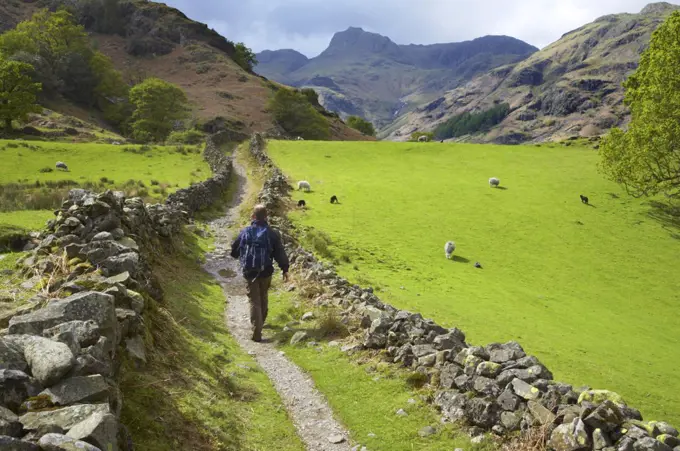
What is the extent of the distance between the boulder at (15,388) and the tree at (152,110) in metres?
80.9

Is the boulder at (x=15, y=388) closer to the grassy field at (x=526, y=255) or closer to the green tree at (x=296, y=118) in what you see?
the grassy field at (x=526, y=255)

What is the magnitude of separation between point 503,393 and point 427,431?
1.53 metres

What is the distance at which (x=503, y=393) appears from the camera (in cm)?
812

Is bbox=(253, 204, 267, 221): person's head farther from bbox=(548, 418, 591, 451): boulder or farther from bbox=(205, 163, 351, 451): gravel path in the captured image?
bbox=(548, 418, 591, 451): boulder

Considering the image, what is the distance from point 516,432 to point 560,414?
31.1 inches

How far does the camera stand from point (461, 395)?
8.69 metres

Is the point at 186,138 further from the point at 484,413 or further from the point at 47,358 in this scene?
the point at 47,358

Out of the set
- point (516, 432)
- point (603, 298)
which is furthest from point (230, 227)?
point (516, 432)

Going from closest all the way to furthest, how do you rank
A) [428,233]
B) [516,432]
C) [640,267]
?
[516,432] < [640,267] < [428,233]

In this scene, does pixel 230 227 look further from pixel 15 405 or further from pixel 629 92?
pixel 629 92

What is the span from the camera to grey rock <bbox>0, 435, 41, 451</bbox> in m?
3.70

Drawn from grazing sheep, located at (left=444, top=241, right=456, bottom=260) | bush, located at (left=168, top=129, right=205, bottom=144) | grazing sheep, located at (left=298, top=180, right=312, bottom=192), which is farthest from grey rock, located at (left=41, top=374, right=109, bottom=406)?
bush, located at (left=168, top=129, right=205, bottom=144)

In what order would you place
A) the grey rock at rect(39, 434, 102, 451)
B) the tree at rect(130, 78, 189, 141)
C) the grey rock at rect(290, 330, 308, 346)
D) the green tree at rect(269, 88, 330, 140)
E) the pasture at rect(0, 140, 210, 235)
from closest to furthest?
the grey rock at rect(39, 434, 102, 451), the grey rock at rect(290, 330, 308, 346), the pasture at rect(0, 140, 210, 235), the tree at rect(130, 78, 189, 141), the green tree at rect(269, 88, 330, 140)

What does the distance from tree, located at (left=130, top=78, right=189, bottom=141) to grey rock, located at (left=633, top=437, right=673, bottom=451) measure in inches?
3263
